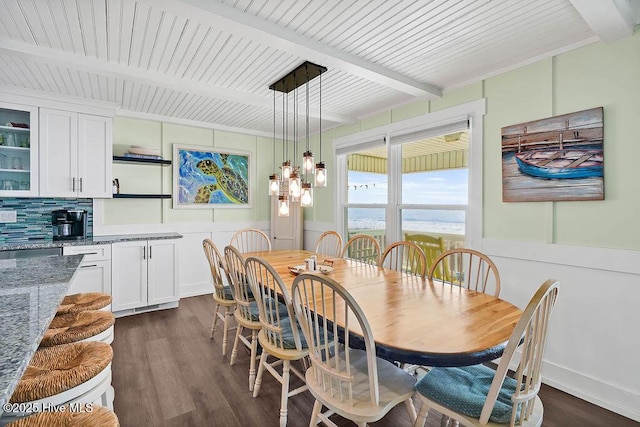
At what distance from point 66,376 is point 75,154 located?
320cm

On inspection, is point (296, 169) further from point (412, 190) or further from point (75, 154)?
point (75, 154)

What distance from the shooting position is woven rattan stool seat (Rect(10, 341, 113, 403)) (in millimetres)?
1134

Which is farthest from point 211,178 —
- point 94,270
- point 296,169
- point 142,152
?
point 296,169

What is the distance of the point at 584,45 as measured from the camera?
2234mm

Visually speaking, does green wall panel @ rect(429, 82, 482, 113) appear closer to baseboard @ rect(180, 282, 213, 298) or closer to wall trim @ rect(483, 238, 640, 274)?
wall trim @ rect(483, 238, 640, 274)

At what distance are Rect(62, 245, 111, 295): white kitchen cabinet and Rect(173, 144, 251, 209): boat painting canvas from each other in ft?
3.80

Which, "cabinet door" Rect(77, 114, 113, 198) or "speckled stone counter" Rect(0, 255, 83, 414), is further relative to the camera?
"cabinet door" Rect(77, 114, 113, 198)

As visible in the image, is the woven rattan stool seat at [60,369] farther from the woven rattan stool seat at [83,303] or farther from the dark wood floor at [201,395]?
the dark wood floor at [201,395]

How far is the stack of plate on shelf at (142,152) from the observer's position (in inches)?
158

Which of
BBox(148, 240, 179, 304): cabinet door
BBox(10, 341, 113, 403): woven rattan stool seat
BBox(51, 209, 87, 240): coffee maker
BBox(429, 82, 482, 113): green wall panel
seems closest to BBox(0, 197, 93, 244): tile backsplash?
BBox(51, 209, 87, 240): coffee maker

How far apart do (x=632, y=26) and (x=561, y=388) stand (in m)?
2.51

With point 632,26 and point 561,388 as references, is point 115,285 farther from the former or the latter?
point 632,26

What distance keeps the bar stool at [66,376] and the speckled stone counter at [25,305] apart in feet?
0.76

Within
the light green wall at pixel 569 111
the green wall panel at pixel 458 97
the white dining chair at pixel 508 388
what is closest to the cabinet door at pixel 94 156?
the light green wall at pixel 569 111
